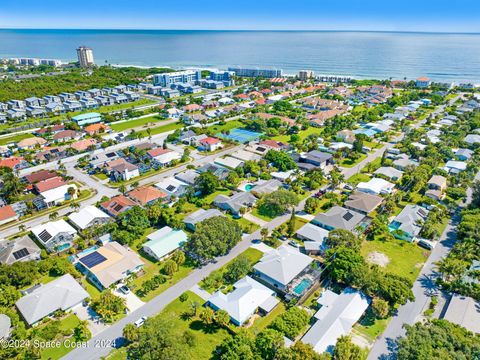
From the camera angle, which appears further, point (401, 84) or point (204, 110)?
point (401, 84)

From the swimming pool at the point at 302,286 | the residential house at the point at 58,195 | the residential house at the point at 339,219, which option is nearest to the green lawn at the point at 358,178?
the residential house at the point at 339,219

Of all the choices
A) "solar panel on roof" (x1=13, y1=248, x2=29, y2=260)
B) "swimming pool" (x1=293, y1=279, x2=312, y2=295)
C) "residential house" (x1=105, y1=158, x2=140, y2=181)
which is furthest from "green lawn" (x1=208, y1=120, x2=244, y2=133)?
"swimming pool" (x1=293, y1=279, x2=312, y2=295)

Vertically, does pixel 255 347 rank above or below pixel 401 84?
below

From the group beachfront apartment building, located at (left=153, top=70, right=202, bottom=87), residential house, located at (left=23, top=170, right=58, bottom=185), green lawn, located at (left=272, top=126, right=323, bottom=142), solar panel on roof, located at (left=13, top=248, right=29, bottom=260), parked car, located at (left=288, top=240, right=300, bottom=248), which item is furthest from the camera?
beachfront apartment building, located at (left=153, top=70, right=202, bottom=87)

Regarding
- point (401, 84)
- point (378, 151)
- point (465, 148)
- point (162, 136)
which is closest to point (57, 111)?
point (162, 136)

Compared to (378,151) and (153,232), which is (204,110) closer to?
(378,151)

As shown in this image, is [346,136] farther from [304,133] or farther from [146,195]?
[146,195]

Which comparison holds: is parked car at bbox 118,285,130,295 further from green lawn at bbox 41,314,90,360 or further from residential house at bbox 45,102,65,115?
residential house at bbox 45,102,65,115

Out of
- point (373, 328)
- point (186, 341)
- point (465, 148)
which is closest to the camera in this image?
point (186, 341)
